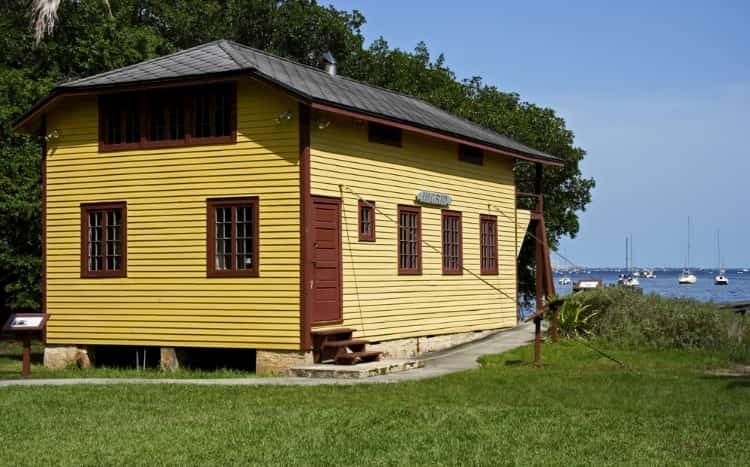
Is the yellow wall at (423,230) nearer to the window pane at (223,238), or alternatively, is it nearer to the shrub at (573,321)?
the window pane at (223,238)

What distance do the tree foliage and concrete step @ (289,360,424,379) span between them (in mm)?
12813

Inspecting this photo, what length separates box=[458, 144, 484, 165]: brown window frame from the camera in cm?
2531

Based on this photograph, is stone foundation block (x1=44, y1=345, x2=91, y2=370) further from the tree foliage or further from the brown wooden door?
the tree foliage

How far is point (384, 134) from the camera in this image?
72.3ft

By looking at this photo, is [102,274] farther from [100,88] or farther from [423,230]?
[423,230]

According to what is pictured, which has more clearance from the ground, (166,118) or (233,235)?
(166,118)

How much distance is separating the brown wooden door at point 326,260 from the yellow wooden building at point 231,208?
36 mm

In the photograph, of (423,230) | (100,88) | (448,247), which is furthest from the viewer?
(448,247)

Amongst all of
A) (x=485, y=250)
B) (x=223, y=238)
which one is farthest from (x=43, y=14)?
(x=485, y=250)

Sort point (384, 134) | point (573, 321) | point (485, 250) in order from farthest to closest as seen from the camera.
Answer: point (485, 250) → point (573, 321) → point (384, 134)

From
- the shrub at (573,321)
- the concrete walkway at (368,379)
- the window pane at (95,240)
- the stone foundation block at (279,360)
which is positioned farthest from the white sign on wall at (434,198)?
the window pane at (95,240)

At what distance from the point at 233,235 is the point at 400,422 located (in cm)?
802

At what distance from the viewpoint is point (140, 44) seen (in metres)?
34.0

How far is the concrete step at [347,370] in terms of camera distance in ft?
59.0
